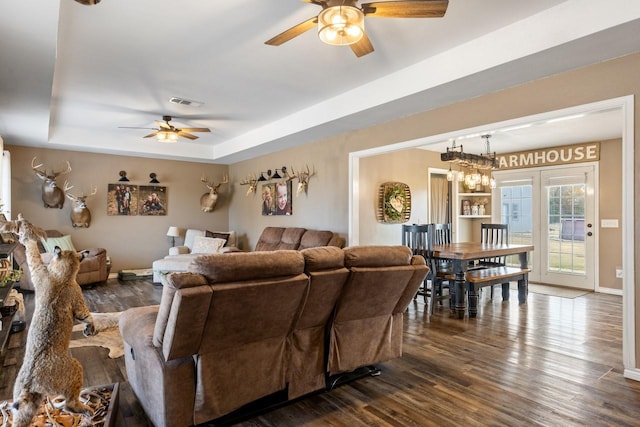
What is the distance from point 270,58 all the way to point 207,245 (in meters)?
4.24

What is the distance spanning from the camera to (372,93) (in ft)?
13.8

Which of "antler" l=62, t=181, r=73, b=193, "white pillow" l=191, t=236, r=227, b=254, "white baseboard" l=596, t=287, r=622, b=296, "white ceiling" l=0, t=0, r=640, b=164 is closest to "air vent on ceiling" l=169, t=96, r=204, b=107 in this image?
"white ceiling" l=0, t=0, r=640, b=164

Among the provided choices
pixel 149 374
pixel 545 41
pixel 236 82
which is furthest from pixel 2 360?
pixel 545 41

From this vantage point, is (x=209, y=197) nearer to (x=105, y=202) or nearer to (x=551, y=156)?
(x=105, y=202)

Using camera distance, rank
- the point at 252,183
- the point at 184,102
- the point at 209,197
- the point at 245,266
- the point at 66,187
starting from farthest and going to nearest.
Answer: the point at 209,197
the point at 252,183
the point at 66,187
the point at 184,102
the point at 245,266

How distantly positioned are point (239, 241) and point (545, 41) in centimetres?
698

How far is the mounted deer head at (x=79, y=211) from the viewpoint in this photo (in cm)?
678

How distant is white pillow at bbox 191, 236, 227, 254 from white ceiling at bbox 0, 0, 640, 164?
2.41m

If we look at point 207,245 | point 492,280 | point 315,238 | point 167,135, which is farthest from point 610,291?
point 167,135

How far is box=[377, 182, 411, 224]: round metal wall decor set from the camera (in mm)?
6020

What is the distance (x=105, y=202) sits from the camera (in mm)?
7328

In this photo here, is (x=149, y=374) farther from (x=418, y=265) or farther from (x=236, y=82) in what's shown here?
(x=236, y=82)

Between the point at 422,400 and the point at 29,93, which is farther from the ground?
the point at 29,93

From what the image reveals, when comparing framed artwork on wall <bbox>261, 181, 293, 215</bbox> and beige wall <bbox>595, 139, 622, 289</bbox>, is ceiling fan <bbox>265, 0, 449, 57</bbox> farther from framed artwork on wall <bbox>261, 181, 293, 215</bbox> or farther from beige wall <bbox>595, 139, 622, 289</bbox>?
beige wall <bbox>595, 139, 622, 289</bbox>
